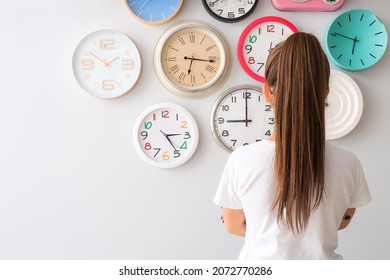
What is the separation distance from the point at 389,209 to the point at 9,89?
1548 mm

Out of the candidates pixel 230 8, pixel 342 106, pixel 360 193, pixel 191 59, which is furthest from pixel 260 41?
pixel 360 193

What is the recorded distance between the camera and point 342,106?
6.28 ft

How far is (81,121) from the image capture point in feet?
6.33

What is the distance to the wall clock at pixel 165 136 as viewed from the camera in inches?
74.9

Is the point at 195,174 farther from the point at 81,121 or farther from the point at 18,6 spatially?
the point at 18,6

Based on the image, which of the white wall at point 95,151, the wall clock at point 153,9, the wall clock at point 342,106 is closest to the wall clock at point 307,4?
the white wall at point 95,151

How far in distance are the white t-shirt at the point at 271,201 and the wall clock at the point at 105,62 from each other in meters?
0.89

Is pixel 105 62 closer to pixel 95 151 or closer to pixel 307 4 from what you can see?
pixel 95 151

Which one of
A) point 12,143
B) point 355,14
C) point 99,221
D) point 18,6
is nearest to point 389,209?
point 355,14

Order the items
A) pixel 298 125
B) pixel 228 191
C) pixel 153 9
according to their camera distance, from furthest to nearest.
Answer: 1. pixel 153 9
2. pixel 228 191
3. pixel 298 125

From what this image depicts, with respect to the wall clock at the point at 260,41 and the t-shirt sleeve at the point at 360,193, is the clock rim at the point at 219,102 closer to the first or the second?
the wall clock at the point at 260,41

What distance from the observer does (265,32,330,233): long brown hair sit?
1.05 metres

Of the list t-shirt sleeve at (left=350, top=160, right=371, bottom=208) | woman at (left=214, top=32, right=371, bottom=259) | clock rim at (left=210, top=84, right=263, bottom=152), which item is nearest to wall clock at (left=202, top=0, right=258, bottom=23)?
clock rim at (left=210, top=84, right=263, bottom=152)

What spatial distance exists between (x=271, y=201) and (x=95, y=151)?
39.5 inches
